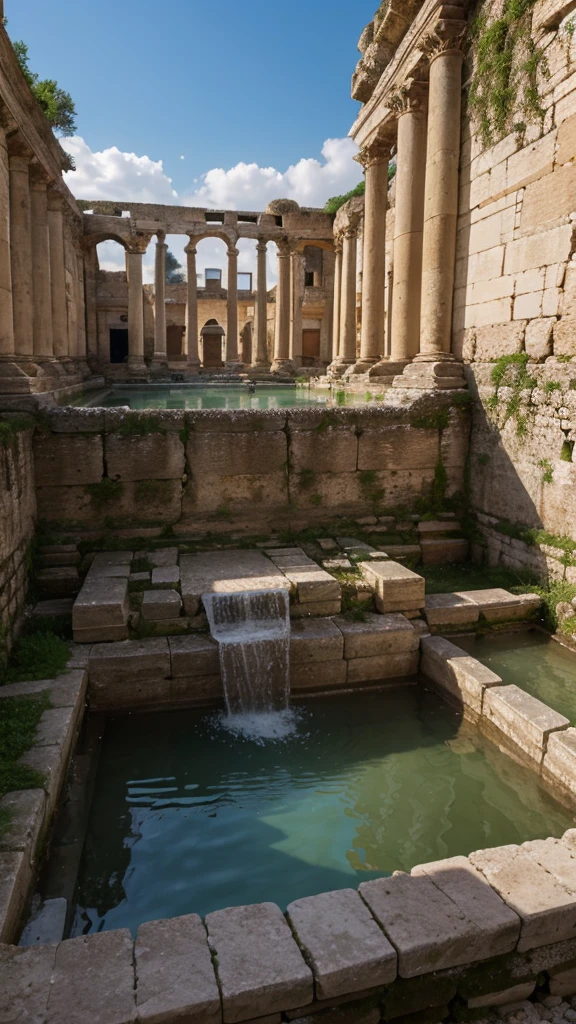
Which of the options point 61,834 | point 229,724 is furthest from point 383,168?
point 61,834

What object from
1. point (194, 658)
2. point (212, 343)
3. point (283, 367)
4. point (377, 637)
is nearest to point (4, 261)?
point (194, 658)

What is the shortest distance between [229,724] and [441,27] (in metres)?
8.94

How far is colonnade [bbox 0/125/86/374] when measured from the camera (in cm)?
1083

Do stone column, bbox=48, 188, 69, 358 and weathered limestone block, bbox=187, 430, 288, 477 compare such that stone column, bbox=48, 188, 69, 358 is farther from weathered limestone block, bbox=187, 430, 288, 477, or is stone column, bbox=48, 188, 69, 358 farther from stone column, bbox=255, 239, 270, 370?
weathered limestone block, bbox=187, 430, 288, 477

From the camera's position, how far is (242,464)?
26.8 feet

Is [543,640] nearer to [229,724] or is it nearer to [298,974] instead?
[229,724]

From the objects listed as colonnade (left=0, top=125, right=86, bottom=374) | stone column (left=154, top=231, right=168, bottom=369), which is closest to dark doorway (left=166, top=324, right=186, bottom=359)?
stone column (left=154, top=231, right=168, bottom=369)

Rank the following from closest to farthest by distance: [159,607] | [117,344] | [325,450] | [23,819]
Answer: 1. [23,819]
2. [159,607]
3. [325,450]
4. [117,344]

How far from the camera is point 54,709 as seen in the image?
5066 millimetres

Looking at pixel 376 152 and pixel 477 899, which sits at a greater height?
pixel 376 152

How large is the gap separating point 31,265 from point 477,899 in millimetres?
15170

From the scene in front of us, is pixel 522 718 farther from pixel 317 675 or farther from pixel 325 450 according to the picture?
pixel 325 450

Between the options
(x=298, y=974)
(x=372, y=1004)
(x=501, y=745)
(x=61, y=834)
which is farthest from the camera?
(x=501, y=745)

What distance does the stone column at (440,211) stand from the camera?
8711 millimetres
